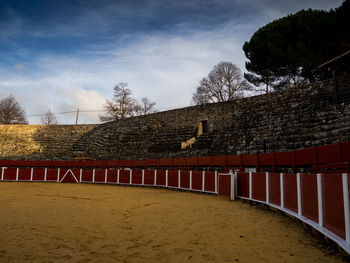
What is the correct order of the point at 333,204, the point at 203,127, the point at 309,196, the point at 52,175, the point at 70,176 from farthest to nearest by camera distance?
the point at 203,127
the point at 52,175
the point at 70,176
the point at 309,196
the point at 333,204

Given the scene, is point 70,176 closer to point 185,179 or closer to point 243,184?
point 185,179

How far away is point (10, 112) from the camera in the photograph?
120 ft

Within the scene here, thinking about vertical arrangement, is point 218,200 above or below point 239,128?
below

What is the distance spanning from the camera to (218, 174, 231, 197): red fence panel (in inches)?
333

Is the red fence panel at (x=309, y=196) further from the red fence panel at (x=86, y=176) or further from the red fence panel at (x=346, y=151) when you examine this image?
the red fence panel at (x=86, y=176)

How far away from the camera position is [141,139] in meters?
21.3

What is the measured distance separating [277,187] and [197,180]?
5.15 metres

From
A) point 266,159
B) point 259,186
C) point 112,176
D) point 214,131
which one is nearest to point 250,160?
point 266,159

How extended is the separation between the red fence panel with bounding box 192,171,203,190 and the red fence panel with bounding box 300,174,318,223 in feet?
20.4

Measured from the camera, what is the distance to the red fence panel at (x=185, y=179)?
445 inches

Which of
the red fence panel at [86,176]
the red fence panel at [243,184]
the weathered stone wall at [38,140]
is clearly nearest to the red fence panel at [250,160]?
the red fence panel at [243,184]

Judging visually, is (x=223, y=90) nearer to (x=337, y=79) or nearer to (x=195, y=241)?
(x=337, y=79)

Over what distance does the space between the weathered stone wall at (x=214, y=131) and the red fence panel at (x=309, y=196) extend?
5.98 metres

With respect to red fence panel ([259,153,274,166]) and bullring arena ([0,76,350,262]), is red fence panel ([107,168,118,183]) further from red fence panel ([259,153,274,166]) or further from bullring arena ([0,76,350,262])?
red fence panel ([259,153,274,166])
